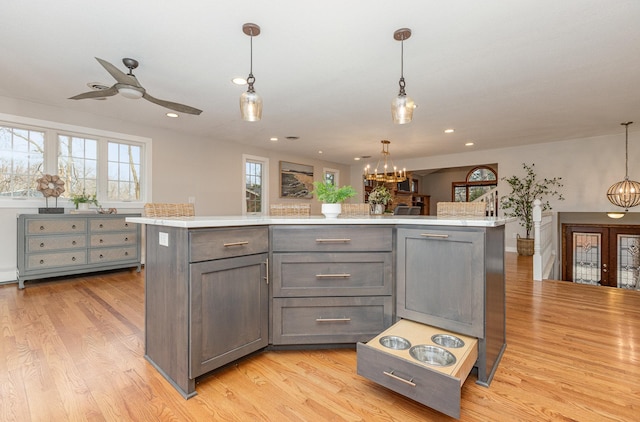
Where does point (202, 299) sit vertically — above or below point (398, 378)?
above

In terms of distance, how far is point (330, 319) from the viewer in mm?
1944

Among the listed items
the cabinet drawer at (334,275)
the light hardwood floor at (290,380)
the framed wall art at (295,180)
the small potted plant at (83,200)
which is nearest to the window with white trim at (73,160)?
the small potted plant at (83,200)

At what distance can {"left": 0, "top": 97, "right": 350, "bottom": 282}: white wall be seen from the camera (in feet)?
12.8

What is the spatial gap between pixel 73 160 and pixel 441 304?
5245mm

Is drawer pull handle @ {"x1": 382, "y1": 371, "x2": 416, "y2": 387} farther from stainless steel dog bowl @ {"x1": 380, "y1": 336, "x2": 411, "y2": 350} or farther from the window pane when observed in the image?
the window pane

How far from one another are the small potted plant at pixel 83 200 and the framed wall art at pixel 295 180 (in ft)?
12.4

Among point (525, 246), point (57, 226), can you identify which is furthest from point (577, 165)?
point (57, 226)

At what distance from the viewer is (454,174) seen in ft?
36.3

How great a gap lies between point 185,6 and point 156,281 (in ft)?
6.01

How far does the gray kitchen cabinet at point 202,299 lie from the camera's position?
1524 mm

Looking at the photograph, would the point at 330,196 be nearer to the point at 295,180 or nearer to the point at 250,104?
the point at 250,104

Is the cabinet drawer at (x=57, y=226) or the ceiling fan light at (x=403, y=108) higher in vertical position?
the ceiling fan light at (x=403, y=108)

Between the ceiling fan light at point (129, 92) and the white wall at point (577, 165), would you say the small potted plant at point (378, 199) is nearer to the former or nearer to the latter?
the ceiling fan light at point (129, 92)

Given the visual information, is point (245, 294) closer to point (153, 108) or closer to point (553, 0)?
point (553, 0)
